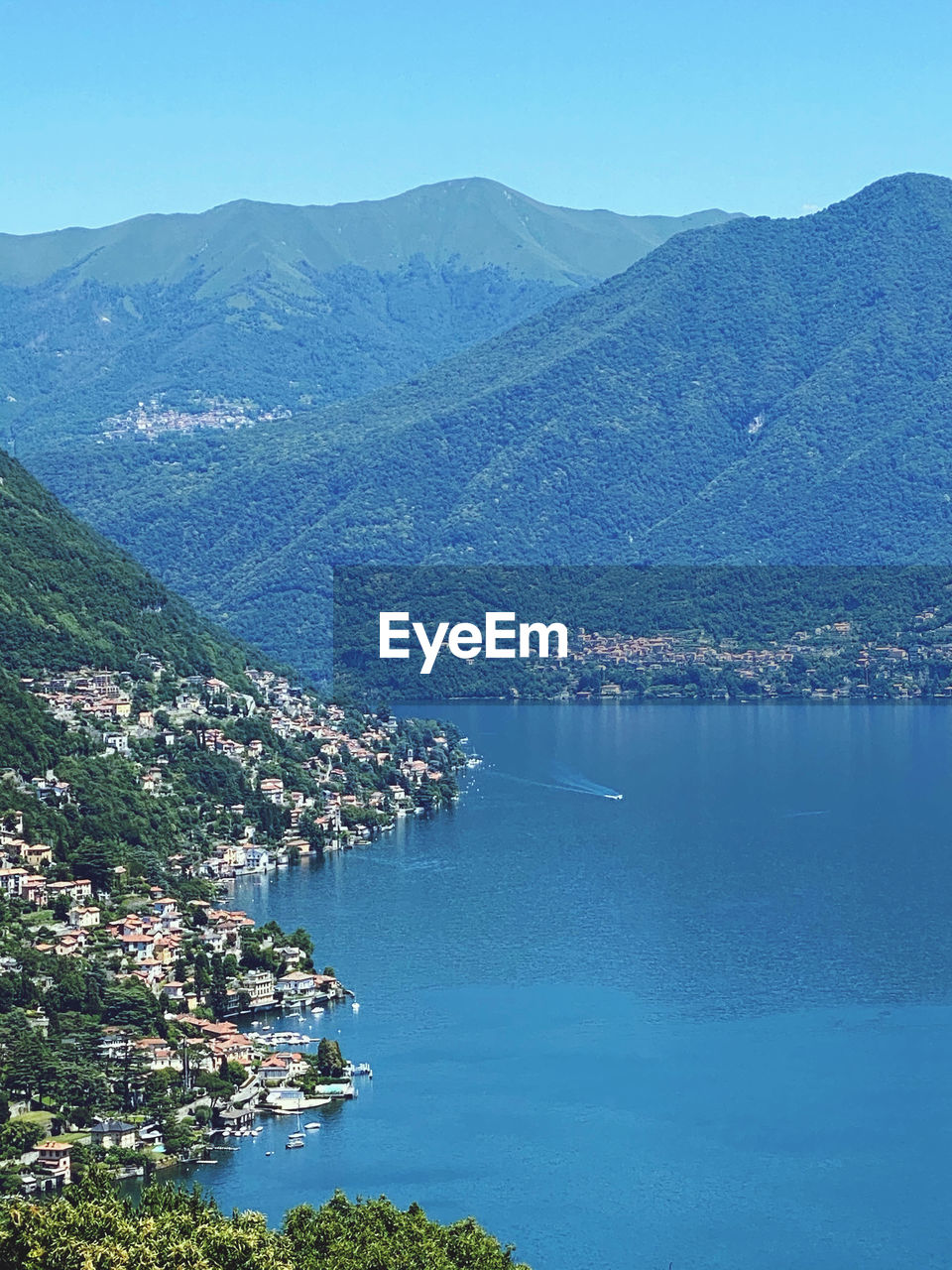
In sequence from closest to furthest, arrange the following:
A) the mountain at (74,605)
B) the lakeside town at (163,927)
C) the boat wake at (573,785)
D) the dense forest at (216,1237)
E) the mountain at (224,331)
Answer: the dense forest at (216,1237) → the lakeside town at (163,927) → the mountain at (74,605) → the boat wake at (573,785) → the mountain at (224,331)

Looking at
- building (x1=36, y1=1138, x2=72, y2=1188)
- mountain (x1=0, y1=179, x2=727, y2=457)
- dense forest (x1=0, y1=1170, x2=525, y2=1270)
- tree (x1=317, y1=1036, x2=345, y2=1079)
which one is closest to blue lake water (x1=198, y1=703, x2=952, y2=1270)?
tree (x1=317, y1=1036, x2=345, y2=1079)

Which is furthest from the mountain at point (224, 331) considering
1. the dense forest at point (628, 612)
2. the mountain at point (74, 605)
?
the mountain at point (74, 605)

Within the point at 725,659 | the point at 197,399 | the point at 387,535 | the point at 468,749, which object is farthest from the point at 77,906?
the point at 197,399

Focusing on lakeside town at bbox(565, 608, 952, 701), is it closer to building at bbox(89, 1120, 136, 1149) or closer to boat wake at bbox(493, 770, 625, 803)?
boat wake at bbox(493, 770, 625, 803)

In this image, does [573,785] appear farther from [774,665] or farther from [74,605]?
[774,665]

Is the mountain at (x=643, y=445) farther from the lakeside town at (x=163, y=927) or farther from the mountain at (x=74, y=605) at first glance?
the lakeside town at (x=163, y=927)

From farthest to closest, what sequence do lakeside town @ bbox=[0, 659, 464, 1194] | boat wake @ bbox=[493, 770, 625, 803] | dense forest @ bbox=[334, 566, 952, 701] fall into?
dense forest @ bbox=[334, 566, 952, 701]
boat wake @ bbox=[493, 770, 625, 803]
lakeside town @ bbox=[0, 659, 464, 1194]
